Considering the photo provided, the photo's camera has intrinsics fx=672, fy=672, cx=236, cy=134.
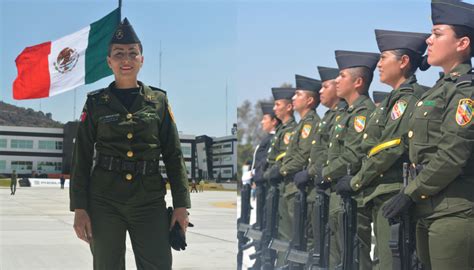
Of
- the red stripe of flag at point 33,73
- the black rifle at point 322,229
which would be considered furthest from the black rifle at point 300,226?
the red stripe of flag at point 33,73

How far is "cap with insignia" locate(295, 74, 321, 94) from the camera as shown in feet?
22.9

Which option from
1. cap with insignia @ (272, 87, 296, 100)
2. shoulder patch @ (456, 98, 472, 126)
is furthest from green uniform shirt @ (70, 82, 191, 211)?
cap with insignia @ (272, 87, 296, 100)

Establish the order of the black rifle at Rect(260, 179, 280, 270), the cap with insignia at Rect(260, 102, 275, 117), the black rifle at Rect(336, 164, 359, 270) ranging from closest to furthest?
the black rifle at Rect(336, 164, 359, 270) → the black rifle at Rect(260, 179, 280, 270) → the cap with insignia at Rect(260, 102, 275, 117)

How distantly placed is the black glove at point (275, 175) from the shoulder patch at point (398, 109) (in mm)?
2937

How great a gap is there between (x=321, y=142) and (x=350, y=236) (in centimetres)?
132

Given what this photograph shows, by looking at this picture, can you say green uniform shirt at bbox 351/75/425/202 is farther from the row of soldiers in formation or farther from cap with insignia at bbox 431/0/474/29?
cap with insignia at bbox 431/0/474/29

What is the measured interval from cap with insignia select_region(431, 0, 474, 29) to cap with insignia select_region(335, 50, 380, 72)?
1762 mm

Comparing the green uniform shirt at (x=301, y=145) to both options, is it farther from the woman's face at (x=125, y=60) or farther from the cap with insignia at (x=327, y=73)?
the woman's face at (x=125, y=60)

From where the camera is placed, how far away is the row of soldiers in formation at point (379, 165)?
341cm

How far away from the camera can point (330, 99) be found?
6387 millimetres

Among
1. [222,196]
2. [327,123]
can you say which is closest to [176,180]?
[327,123]

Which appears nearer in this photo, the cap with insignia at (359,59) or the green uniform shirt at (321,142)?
the cap with insignia at (359,59)

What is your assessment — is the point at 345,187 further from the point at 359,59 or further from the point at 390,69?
the point at 359,59

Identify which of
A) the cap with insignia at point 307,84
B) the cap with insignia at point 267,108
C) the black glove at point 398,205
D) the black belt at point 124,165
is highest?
the cap with insignia at point 307,84
